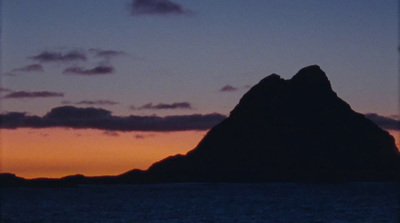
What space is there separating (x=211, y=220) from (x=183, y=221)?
3249 millimetres

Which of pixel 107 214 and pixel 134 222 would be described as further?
pixel 107 214

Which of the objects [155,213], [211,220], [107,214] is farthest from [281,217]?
[107,214]

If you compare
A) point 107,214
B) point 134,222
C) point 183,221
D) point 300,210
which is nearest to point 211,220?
point 183,221

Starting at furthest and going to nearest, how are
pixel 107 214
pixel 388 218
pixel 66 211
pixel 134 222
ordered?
1. pixel 66 211
2. pixel 107 214
3. pixel 388 218
4. pixel 134 222

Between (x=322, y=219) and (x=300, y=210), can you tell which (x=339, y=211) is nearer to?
(x=300, y=210)

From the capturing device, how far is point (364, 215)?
80188mm

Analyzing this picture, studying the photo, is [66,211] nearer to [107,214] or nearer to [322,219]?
[107,214]

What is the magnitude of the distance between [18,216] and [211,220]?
876 inches

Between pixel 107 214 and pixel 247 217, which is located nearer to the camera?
pixel 247 217

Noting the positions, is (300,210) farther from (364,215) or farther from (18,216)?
(18,216)

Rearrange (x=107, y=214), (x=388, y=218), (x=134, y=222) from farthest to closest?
(x=107, y=214)
(x=388, y=218)
(x=134, y=222)

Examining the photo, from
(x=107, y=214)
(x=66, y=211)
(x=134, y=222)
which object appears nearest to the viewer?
(x=134, y=222)

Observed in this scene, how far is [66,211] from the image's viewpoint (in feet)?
298

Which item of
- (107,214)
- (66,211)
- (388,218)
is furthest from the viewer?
(66,211)
